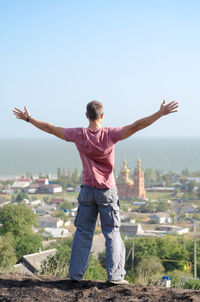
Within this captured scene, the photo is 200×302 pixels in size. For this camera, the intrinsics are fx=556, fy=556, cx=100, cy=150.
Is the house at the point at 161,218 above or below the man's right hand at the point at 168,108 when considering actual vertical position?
below

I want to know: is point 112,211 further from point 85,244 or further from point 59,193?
point 59,193

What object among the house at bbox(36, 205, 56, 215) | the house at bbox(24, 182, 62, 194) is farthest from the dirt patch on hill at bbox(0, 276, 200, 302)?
the house at bbox(24, 182, 62, 194)

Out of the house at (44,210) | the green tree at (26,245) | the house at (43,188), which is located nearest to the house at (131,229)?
the house at (44,210)

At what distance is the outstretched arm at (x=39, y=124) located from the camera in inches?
168

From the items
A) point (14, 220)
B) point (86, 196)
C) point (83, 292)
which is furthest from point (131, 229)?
point (83, 292)

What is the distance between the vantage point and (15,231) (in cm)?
2612

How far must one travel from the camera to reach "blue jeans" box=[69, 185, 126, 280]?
4.14m

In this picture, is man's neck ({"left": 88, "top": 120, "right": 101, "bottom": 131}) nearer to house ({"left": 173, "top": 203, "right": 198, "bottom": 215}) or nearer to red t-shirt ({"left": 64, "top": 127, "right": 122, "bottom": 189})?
red t-shirt ({"left": 64, "top": 127, "right": 122, "bottom": 189})

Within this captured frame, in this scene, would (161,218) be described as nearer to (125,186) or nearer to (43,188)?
(125,186)

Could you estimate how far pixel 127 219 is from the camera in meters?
56.6

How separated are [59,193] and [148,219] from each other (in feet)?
97.7

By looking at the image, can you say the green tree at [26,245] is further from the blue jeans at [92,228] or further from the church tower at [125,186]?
the church tower at [125,186]

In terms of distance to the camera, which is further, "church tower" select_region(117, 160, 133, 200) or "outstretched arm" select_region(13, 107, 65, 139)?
"church tower" select_region(117, 160, 133, 200)

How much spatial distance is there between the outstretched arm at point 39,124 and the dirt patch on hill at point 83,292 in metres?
1.12
